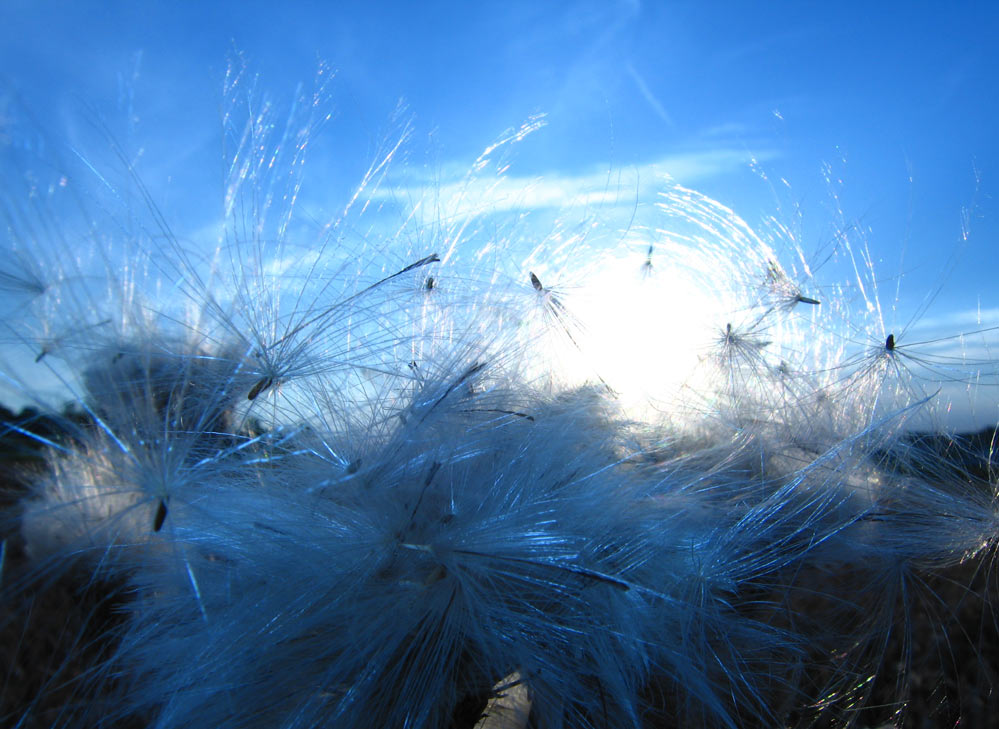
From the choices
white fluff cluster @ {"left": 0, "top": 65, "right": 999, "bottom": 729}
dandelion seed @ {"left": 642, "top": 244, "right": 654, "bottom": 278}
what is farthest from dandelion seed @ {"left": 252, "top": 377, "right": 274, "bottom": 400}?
dandelion seed @ {"left": 642, "top": 244, "right": 654, "bottom": 278}

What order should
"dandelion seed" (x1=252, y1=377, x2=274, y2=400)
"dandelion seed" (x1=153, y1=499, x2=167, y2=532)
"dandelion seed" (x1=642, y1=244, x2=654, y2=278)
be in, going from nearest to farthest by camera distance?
"dandelion seed" (x1=153, y1=499, x2=167, y2=532), "dandelion seed" (x1=252, y1=377, x2=274, y2=400), "dandelion seed" (x1=642, y1=244, x2=654, y2=278)

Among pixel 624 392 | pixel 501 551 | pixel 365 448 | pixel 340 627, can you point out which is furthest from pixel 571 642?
pixel 624 392

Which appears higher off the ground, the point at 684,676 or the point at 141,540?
the point at 141,540

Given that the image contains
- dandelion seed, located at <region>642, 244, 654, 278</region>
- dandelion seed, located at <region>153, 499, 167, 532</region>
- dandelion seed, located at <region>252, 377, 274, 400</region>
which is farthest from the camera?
dandelion seed, located at <region>642, 244, 654, 278</region>

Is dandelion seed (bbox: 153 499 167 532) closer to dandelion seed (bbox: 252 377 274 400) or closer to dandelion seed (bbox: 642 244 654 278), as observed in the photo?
dandelion seed (bbox: 252 377 274 400)

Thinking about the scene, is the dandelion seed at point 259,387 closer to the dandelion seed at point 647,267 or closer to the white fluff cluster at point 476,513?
the white fluff cluster at point 476,513

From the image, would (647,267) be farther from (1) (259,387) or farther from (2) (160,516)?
(2) (160,516)

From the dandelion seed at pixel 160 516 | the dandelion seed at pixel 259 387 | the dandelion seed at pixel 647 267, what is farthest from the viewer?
the dandelion seed at pixel 647 267

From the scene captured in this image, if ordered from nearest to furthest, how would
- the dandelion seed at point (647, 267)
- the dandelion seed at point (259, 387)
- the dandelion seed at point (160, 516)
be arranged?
the dandelion seed at point (160, 516) < the dandelion seed at point (259, 387) < the dandelion seed at point (647, 267)

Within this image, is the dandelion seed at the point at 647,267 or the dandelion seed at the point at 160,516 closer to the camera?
the dandelion seed at the point at 160,516

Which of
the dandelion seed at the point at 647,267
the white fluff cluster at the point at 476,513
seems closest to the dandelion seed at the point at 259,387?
the white fluff cluster at the point at 476,513

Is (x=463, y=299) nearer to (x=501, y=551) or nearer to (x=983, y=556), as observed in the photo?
(x=501, y=551)
